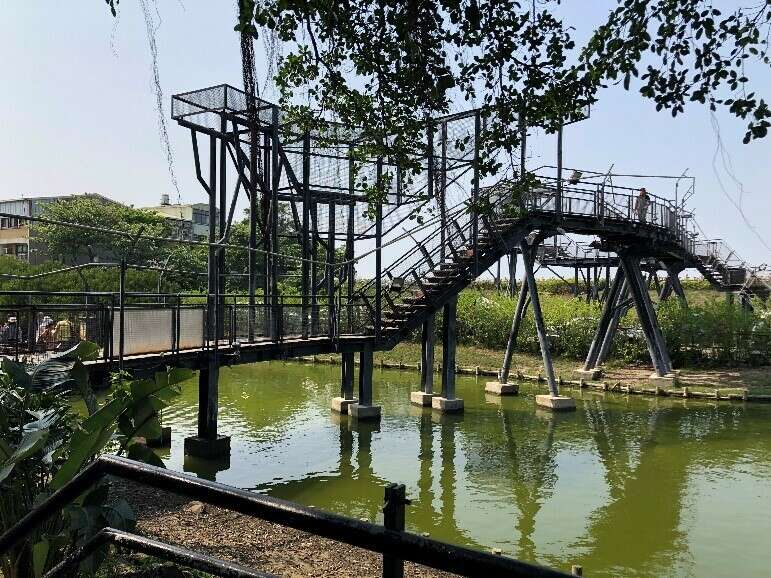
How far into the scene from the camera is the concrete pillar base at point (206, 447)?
37.1 ft

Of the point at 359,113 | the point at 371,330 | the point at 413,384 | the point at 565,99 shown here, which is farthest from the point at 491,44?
the point at 413,384

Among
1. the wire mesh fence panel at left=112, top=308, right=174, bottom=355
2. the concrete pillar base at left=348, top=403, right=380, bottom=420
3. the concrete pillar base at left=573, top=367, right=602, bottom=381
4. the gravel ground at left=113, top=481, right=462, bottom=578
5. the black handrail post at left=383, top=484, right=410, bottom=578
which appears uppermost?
the wire mesh fence panel at left=112, top=308, right=174, bottom=355

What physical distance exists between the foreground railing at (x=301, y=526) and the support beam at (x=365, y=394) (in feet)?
42.5

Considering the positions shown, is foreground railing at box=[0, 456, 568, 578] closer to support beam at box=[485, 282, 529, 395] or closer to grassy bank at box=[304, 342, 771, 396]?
support beam at box=[485, 282, 529, 395]

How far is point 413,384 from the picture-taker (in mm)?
21250

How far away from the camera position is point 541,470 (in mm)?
11344

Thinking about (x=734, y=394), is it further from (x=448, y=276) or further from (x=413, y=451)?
(x=413, y=451)

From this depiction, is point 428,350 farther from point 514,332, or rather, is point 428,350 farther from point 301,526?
point 301,526

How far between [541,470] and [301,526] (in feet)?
34.2

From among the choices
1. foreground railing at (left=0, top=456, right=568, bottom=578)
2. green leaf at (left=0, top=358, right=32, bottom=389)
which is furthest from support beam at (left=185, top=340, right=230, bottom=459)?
foreground railing at (left=0, top=456, right=568, bottom=578)

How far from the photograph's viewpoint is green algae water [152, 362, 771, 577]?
8023 mm

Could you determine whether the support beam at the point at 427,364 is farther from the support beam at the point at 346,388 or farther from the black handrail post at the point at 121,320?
the black handrail post at the point at 121,320

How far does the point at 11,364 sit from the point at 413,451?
845 centimetres

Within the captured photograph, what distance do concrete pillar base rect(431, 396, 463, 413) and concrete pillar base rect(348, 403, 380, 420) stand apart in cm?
177
